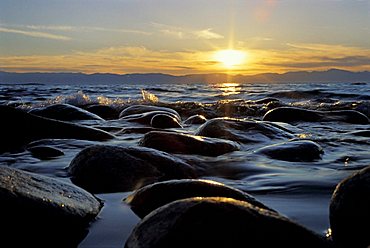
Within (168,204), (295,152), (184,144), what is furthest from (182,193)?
(295,152)

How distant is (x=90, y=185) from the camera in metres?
2.97

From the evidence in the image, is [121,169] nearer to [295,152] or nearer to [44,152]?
[44,152]

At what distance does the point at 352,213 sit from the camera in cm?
184

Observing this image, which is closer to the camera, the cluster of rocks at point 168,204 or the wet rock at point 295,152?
the cluster of rocks at point 168,204

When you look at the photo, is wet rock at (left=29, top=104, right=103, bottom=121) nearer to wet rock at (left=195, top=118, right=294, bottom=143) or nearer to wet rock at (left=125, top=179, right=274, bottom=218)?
wet rock at (left=195, top=118, right=294, bottom=143)

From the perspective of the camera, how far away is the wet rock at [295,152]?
13.1ft

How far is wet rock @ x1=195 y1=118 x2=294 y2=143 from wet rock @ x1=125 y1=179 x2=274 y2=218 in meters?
2.87

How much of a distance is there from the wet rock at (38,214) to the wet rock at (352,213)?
42.7 inches

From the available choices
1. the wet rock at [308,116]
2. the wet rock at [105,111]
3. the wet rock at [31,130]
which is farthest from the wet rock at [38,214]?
the wet rock at [105,111]

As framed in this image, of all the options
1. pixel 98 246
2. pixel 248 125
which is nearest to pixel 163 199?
pixel 98 246

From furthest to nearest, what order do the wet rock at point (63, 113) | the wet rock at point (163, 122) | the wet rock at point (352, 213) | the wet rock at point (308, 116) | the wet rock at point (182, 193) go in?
the wet rock at point (63, 113)
the wet rock at point (308, 116)
the wet rock at point (163, 122)
the wet rock at point (182, 193)
the wet rock at point (352, 213)

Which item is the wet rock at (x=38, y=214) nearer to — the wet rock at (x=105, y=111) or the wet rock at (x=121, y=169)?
the wet rock at (x=121, y=169)

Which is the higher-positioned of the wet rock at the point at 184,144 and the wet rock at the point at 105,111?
the wet rock at the point at 184,144

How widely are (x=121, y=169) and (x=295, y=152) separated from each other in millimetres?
1738
